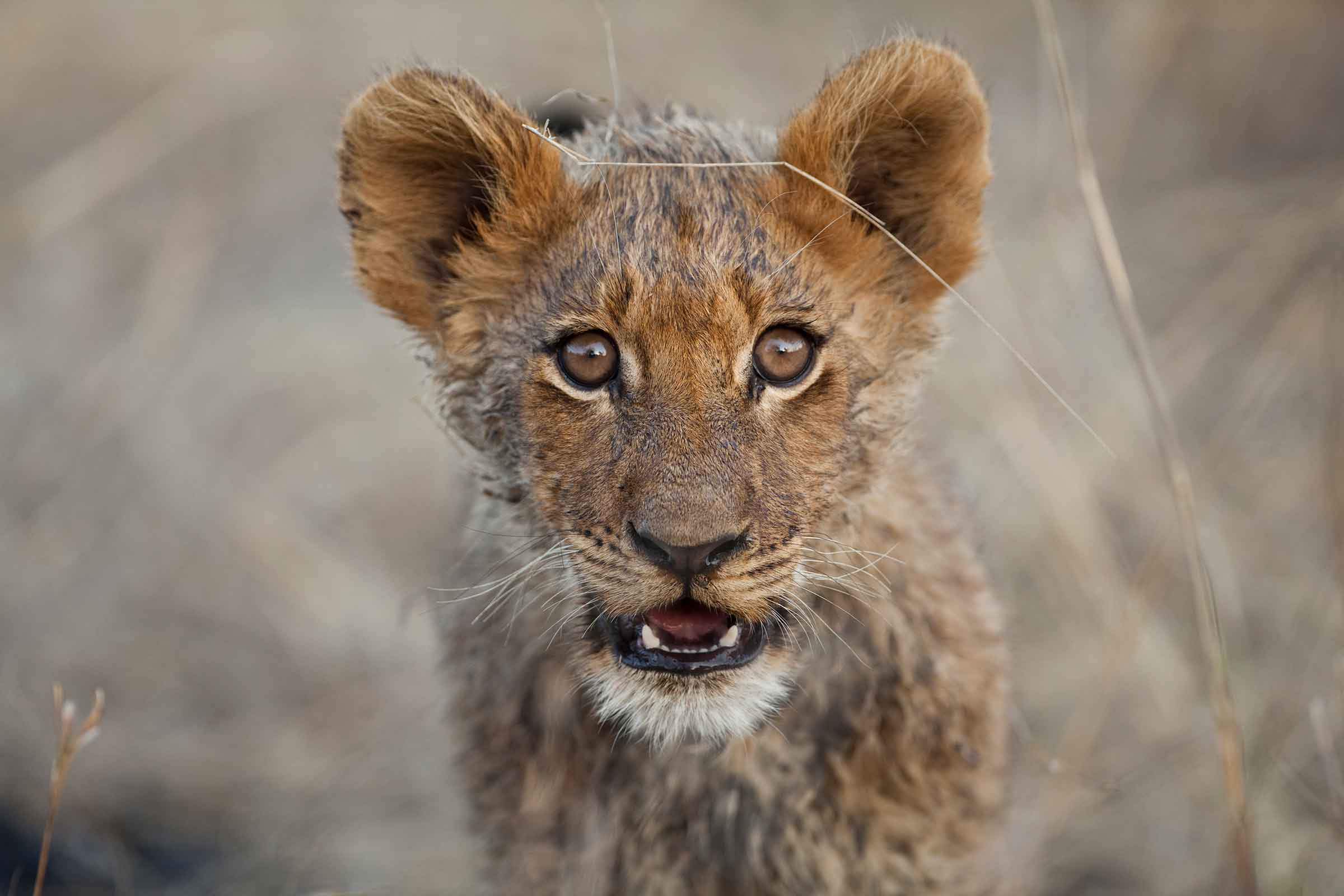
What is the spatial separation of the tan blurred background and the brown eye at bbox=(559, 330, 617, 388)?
1.00 m

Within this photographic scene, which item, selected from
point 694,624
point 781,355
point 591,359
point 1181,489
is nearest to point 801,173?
point 781,355

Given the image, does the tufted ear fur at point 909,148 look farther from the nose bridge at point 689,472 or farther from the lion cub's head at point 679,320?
the nose bridge at point 689,472

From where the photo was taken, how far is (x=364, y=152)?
11.0ft

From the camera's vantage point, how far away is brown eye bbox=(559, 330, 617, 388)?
3.12 m

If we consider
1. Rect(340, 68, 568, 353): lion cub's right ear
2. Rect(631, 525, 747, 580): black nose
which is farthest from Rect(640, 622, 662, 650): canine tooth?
Rect(340, 68, 568, 353): lion cub's right ear

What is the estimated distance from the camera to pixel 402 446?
7.27 m

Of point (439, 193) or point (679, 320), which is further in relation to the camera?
point (439, 193)

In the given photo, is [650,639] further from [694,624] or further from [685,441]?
[685,441]

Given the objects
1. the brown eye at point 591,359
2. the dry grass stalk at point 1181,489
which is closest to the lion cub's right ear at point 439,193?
the brown eye at point 591,359

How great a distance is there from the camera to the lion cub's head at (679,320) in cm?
298

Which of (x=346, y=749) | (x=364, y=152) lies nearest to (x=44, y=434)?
(x=346, y=749)

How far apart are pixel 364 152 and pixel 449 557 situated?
1.45 meters

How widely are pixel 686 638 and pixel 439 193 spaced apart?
1.36 m

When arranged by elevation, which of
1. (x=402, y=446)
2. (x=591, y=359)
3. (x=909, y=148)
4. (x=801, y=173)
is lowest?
(x=402, y=446)
